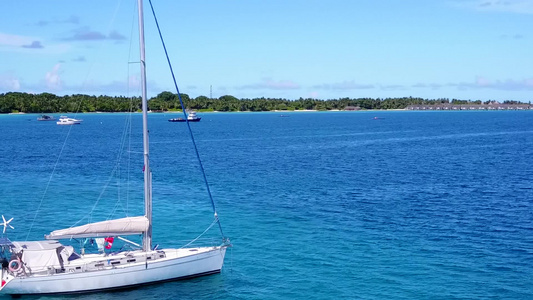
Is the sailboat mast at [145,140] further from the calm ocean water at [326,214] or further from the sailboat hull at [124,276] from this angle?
the calm ocean water at [326,214]

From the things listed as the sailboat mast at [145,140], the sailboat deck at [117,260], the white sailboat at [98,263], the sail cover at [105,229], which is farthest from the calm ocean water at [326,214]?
Answer: the sail cover at [105,229]

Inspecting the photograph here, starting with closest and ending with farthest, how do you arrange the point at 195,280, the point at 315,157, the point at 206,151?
the point at 195,280, the point at 315,157, the point at 206,151

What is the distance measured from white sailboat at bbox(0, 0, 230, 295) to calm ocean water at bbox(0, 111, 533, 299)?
0.92 meters

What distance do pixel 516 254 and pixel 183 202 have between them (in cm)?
3377

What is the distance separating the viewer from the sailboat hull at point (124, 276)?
35.1 metres

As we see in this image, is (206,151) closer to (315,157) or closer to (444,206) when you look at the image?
(315,157)

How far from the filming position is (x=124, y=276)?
3628cm

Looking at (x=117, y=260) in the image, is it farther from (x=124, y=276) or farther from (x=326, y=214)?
(x=326, y=214)

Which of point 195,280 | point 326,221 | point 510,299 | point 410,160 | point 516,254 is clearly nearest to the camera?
point 510,299

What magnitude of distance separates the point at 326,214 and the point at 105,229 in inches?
995

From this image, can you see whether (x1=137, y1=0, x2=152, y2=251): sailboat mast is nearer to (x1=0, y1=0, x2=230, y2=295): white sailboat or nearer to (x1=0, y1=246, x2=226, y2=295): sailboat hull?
(x1=0, y1=0, x2=230, y2=295): white sailboat

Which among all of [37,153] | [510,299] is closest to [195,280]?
[510,299]

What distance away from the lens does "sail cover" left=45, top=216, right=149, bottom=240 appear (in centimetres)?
3734

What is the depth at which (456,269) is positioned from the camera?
133ft
